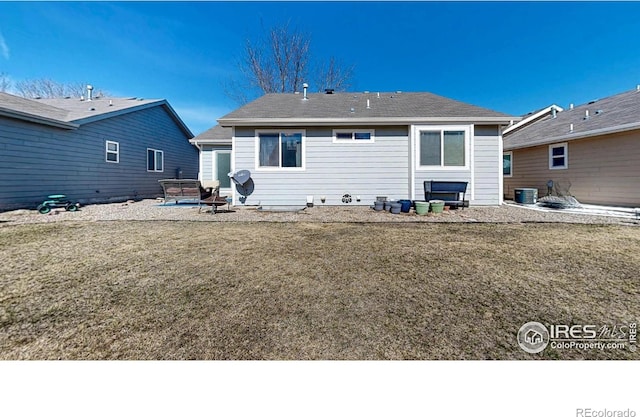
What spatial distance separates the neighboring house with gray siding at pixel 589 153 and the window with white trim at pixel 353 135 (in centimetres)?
787

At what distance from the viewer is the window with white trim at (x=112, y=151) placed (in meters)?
11.6

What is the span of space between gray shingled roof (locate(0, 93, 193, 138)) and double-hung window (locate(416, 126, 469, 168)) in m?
12.9

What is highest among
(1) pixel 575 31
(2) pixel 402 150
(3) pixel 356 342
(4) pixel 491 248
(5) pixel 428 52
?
(5) pixel 428 52

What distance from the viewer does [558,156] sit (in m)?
10.7

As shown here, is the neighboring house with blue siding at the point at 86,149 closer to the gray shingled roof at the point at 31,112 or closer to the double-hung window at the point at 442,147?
the gray shingled roof at the point at 31,112

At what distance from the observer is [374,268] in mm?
3361

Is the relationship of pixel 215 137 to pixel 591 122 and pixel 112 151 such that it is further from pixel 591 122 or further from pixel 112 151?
pixel 591 122

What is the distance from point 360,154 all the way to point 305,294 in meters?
7.18

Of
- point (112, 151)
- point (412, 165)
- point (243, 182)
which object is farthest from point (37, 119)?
point (412, 165)

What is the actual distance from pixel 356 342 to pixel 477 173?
8923 millimetres

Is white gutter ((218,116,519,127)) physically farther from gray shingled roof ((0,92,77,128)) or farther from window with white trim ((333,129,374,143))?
gray shingled roof ((0,92,77,128))
